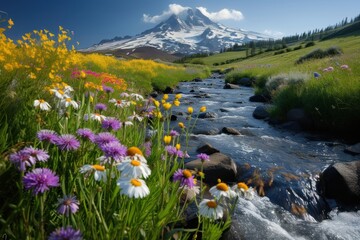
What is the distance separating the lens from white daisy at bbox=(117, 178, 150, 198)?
151cm

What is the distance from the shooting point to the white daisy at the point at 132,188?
1507 mm

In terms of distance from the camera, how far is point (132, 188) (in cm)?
154

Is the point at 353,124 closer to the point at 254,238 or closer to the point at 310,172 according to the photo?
the point at 310,172

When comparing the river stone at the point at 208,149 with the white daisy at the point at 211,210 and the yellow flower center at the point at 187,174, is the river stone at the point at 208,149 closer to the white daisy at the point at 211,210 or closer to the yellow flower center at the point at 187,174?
the yellow flower center at the point at 187,174

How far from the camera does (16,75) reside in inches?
168

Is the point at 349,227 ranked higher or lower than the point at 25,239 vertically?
lower

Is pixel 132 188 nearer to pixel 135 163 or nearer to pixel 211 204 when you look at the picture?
pixel 135 163

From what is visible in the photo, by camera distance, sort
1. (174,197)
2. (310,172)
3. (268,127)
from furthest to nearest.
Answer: (268,127) < (310,172) < (174,197)

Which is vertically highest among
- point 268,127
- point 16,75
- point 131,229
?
point 16,75

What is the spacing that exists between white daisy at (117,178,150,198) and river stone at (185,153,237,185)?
4367mm

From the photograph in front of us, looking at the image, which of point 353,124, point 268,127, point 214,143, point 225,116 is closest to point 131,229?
point 214,143

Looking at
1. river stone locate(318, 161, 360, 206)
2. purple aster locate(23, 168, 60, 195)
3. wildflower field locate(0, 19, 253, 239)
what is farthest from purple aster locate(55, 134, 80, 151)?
river stone locate(318, 161, 360, 206)

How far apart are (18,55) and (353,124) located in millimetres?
8752

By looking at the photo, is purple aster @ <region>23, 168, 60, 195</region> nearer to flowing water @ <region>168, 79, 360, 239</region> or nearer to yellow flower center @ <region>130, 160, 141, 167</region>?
yellow flower center @ <region>130, 160, 141, 167</region>
